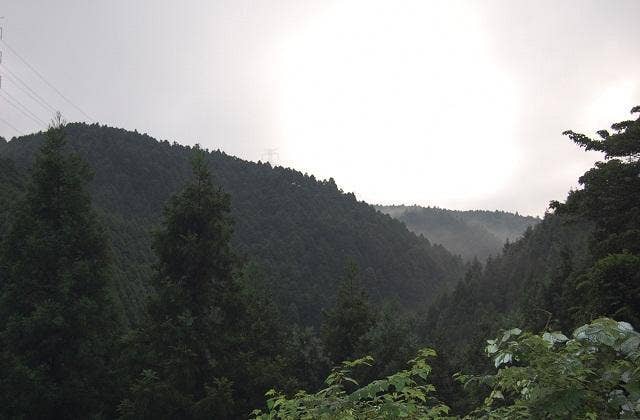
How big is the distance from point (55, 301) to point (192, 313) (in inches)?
154

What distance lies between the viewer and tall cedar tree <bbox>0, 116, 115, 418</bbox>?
12805 millimetres

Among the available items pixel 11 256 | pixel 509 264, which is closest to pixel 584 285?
pixel 11 256

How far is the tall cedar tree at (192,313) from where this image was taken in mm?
12688

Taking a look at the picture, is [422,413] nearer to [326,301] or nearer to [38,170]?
[38,170]

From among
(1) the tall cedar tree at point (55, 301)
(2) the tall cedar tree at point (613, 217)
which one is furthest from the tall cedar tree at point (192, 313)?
(2) the tall cedar tree at point (613, 217)

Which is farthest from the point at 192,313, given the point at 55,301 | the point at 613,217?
the point at 613,217

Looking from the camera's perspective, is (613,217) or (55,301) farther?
(613,217)

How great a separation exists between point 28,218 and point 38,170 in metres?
1.58

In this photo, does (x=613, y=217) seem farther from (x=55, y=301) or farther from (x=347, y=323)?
(x=55, y=301)

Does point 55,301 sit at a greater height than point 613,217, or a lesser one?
lesser

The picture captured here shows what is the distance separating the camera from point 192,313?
14180 mm

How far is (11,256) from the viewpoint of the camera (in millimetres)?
14172

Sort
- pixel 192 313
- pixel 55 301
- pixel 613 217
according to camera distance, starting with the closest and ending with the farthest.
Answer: pixel 55 301
pixel 192 313
pixel 613 217

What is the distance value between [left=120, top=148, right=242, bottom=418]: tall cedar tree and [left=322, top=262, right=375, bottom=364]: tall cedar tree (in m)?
13.6
